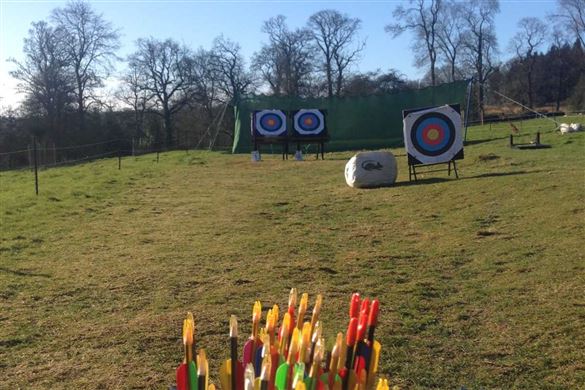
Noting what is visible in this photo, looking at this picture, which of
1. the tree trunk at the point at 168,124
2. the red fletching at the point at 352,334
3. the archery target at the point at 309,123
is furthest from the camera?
the tree trunk at the point at 168,124

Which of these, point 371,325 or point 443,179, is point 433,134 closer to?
point 443,179

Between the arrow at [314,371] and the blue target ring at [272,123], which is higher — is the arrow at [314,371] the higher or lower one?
the lower one

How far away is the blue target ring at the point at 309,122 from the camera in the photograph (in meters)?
19.0

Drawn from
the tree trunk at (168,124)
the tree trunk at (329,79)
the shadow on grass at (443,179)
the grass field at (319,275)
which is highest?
the tree trunk at (329,79)

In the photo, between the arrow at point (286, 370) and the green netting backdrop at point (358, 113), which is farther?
the green netting backdrop at point (358, 113)

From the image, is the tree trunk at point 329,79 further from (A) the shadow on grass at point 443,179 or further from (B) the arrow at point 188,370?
(B) the arrow at point 188,370

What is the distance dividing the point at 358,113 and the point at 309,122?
2.48 metres

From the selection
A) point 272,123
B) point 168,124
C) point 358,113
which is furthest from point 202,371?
point 168,124

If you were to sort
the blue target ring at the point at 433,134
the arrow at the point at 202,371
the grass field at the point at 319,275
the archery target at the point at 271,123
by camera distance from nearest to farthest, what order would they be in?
the arrow at the point at 202,371 → the grass field at the point at 319,275 → the blue target ring at the point at 433,134 → the archery target at the point at 271,123

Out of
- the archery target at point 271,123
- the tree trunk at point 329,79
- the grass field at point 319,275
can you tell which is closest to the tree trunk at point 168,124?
the tree trunk at point 329,79

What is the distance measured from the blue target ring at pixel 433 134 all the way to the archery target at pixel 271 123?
9.16 m

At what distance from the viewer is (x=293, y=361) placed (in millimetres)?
1601

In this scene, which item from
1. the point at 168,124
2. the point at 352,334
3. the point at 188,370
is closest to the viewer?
the point at 188,370

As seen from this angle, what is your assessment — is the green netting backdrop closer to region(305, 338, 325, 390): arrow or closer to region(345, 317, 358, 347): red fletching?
region(345, 317, 358, 347): red fletching
